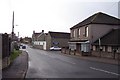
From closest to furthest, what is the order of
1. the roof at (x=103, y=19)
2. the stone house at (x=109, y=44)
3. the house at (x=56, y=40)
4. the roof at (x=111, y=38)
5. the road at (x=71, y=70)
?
the road at (x=71, y=70), the stone house at (x=109, y=44), the roof at (x=111, y=38), the roof at (x=103, y=19), the house at (x=56, y=40)

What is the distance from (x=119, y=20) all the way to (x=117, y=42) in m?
12.1

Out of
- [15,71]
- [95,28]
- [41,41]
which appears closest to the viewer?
[15,71]

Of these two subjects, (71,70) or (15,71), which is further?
(71,70)

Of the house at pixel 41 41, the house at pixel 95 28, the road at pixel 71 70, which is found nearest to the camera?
the road at pixel 71 70

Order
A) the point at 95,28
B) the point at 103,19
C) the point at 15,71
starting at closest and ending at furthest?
the point at 15,71
the point at 95,28
the point at 103,19

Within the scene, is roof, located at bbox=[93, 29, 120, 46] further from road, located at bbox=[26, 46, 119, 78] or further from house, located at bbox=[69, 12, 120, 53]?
road, located at bbox=[26, 46, 119, 78]

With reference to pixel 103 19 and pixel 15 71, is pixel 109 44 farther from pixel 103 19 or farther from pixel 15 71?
pixel 15 71

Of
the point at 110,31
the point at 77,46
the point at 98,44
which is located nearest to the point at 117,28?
the point at 110,31

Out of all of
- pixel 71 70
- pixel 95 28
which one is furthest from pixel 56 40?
pixel 71 70

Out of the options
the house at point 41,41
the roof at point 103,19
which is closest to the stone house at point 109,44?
the roof at point 103,19

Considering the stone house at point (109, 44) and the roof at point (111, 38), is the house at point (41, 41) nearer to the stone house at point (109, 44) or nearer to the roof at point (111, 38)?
the roof at point (111, 38)

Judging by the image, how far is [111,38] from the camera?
42.2 m

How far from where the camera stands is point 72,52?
51031 millimetres

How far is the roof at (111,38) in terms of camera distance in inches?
1538
